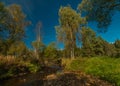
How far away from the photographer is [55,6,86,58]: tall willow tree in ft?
181

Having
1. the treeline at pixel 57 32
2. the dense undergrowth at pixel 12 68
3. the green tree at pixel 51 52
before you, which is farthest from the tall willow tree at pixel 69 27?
the dense undergrowth at pixel 12 68

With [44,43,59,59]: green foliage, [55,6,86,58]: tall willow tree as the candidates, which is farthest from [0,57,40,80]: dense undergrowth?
[44,43,59,59]: green foliage

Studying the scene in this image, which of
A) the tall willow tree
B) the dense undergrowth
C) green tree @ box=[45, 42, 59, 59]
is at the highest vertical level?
the tall willow tree

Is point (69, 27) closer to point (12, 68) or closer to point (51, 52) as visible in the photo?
point (51, 52)

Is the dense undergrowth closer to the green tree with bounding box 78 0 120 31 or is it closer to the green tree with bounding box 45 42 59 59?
the green tree with bounding box 78 0 120 31

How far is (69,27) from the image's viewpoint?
5566 cm

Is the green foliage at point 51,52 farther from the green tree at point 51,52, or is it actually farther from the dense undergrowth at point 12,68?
the dense undergrowth at point 12,68

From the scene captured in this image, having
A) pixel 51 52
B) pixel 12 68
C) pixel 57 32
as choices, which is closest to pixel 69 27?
pixel 57 32

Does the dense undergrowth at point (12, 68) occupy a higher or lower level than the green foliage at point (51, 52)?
lower

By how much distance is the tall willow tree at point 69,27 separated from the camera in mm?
55312

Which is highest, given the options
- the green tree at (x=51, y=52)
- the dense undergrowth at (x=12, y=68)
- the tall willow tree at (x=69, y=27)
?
the tall willow tree at (x=69, y=27)

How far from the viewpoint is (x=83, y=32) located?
5800 cm

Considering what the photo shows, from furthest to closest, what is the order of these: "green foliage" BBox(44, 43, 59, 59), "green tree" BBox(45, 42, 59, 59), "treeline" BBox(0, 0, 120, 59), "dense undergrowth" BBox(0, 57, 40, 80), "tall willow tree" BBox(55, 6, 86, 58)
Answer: "green foliage" BBox(44, 43, 59, 59) → "green tree" BBox(45, 42, 59, 59) → "tall willow tree" BBox(55, 6, 86, 58) → "treeline" BBox(0, 0, 120, 59) → "dense undergrowth" BBox(0, 57, 40, 80)

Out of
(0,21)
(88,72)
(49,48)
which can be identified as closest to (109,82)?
(88,72)
